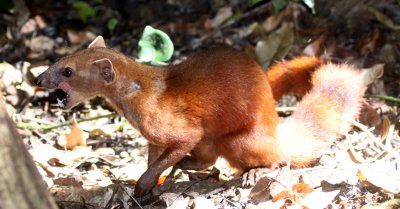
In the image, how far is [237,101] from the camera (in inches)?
177

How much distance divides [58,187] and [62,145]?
86cm

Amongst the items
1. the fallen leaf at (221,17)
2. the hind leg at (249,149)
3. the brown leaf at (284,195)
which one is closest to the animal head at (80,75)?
the hind leg at (249,149)

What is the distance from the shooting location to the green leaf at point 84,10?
747cm

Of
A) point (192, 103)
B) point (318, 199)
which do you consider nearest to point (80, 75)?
point (192, 103)

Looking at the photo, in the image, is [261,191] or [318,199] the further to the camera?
[261,191]

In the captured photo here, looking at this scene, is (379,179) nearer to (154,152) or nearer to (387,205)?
(387,205)

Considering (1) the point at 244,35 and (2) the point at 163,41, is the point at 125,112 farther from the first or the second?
(1) the point at 244,35

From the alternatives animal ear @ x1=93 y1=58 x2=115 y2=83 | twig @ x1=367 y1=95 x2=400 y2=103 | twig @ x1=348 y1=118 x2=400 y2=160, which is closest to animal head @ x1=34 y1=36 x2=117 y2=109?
animal ear @ x1=93 y1=58 x2=115 y2=83

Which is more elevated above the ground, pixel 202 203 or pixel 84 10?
pixel 84 10

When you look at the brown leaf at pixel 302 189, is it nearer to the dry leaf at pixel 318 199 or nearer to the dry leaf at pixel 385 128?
the dry leaf at pixel 318 199

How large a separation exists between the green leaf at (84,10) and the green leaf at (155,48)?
219cm

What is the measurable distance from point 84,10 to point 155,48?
2267 mm

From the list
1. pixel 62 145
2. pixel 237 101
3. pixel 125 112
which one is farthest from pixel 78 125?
pixel 237 101

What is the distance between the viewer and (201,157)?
4.87 m
